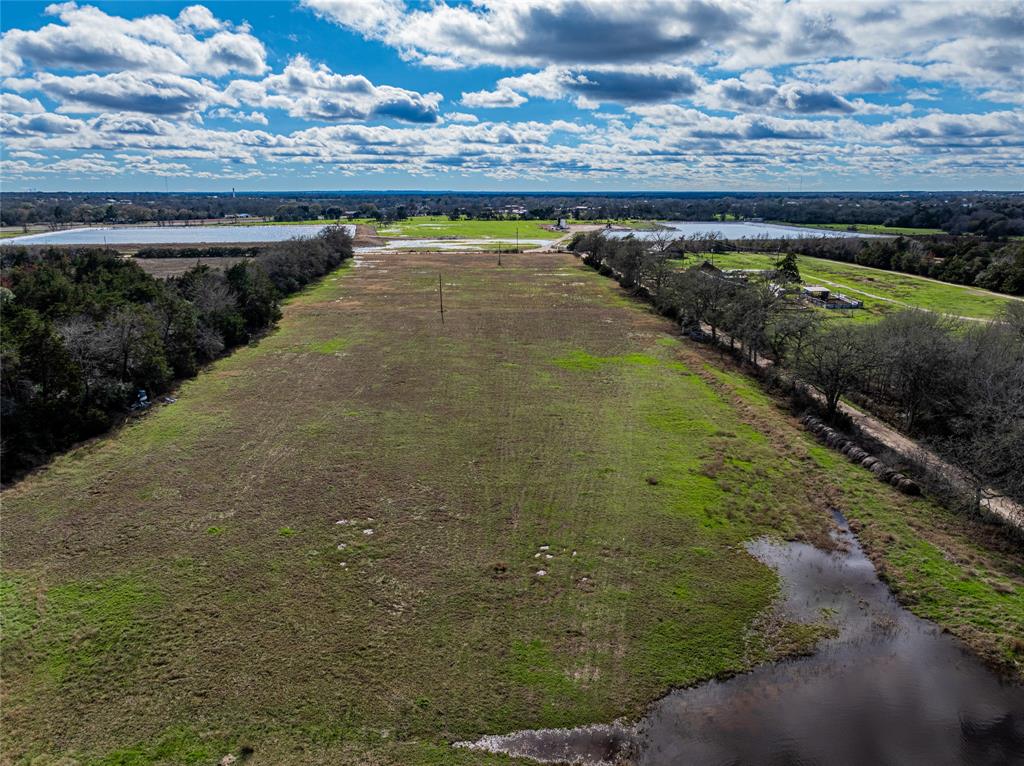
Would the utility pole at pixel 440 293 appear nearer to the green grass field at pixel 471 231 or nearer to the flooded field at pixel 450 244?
the flooded field at pixel 450 244

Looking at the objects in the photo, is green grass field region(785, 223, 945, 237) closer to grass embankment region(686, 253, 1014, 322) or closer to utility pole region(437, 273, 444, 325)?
grass embankment region(686, 253, 1014, 322)

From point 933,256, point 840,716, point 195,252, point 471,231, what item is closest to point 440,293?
point 195,252

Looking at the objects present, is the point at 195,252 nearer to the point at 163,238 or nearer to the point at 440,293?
the point at 163,238

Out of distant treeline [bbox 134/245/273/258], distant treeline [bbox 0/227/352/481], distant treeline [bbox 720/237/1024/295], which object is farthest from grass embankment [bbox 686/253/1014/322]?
distant treeline [bbox 134/245/273/258]

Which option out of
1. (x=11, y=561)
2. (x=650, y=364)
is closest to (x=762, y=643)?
(x=11, y=561)

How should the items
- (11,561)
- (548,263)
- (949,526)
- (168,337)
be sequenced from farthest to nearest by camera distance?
1. (548,263)
2. (168,337)
3. (949,526)
4. (11,561)

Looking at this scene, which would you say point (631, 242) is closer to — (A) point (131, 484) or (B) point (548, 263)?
(B) point (548, 263)
